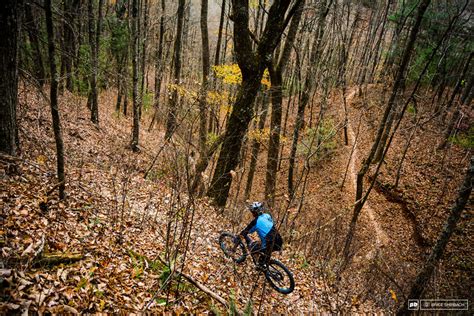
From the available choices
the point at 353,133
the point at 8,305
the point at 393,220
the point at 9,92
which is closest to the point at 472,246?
the point at 393,220

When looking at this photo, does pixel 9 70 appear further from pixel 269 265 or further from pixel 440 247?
pixel 440 247

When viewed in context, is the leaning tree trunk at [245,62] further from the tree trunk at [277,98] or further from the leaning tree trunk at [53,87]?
the leaning tree trunk at [53,87]

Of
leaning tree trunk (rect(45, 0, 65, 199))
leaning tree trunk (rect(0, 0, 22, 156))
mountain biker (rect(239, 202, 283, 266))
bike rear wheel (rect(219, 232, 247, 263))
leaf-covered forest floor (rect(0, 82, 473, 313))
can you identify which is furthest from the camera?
bike rear wheel (rect(219, 232, 247, 263))

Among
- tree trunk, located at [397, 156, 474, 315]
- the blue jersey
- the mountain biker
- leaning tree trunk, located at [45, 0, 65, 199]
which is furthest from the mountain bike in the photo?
leaning tree trunk, located at [45, 0, 65, 199]

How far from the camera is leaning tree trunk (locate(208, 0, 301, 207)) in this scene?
7242 millimetres

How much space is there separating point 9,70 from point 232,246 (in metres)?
5.69

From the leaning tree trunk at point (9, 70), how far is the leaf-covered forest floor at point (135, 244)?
463mm

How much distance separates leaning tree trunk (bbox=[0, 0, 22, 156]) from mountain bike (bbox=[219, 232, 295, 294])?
471 centimetres

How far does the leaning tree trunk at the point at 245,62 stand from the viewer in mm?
7242

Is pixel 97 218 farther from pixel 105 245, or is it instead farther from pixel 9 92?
pixel 9 92

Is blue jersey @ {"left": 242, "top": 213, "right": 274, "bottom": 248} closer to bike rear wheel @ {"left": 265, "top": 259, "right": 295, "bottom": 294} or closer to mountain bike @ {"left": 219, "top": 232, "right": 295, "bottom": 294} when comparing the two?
mountain bike @ {"left": 219, "top": 232, "right": 295, "bottom": 294}

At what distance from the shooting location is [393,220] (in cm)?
1436


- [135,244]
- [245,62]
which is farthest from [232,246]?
[245,62]

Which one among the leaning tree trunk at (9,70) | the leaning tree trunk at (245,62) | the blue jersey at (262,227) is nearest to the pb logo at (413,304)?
the blue jersey at (262,227)
